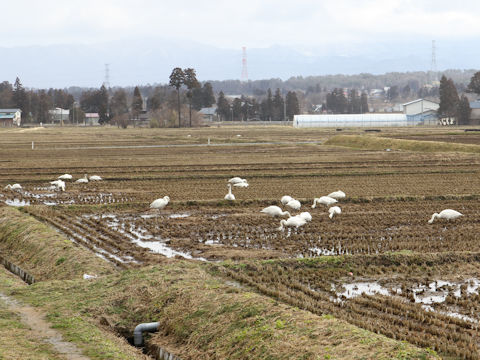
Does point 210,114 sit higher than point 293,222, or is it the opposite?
point 210,114

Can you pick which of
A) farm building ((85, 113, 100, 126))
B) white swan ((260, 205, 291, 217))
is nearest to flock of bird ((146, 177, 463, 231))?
white swan ((260, 205, 291, 217))

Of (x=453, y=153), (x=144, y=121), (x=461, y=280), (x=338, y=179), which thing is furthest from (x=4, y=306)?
(x=144, y=121)

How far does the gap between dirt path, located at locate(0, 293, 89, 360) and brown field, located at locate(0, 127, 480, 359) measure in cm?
331

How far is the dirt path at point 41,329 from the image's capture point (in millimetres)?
8617

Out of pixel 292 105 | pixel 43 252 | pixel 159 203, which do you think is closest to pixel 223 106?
pixel 292 105

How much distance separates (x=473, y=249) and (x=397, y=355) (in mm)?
8341

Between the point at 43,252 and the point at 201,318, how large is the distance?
6606 mm

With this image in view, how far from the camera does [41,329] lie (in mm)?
9539

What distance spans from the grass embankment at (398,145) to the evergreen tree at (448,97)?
179 feet

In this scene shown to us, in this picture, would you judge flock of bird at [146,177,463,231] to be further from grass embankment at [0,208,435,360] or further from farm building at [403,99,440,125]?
farm building at [403,99,440,125]

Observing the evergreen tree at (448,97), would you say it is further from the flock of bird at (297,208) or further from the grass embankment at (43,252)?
the grass embankment at (43,252)

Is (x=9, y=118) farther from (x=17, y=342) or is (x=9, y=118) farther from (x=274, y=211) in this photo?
(x=17, y=342)

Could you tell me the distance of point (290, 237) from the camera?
1666 centimetres

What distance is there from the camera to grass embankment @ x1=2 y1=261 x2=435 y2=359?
7.88 metres
